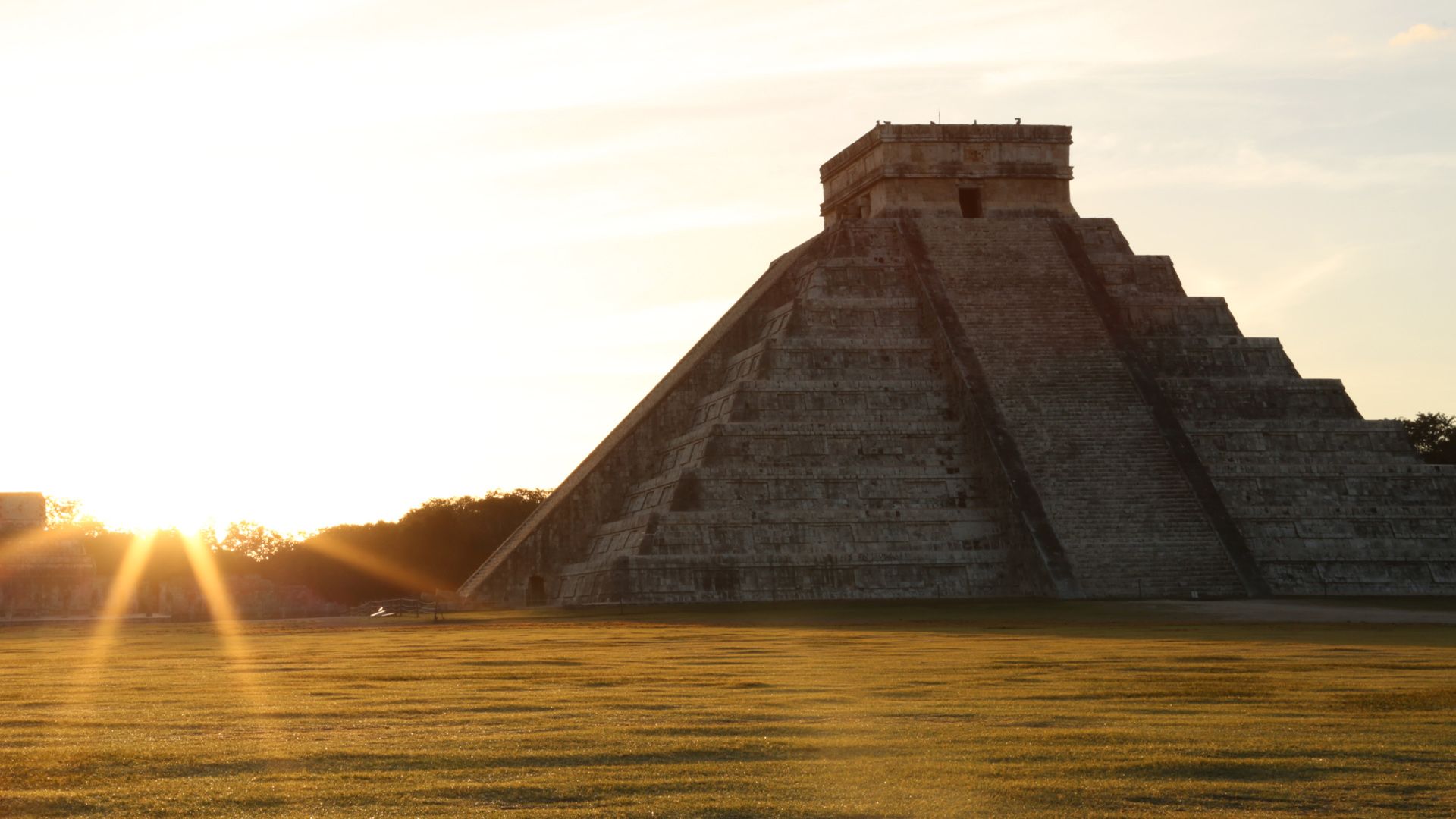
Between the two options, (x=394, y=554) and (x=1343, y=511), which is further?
(x=394, y=554)

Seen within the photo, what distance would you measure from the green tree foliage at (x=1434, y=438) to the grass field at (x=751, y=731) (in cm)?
3645

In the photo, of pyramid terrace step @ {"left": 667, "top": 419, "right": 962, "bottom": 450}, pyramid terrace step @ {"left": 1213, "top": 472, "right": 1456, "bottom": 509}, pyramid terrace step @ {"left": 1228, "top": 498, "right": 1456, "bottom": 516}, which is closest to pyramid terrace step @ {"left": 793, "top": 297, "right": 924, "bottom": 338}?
pyramid terrace step @ {"left": 667, "top": 419, "right": 962, "bottom": 450}

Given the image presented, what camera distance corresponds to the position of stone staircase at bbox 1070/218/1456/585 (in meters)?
37.3

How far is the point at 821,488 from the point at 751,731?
86.1ft

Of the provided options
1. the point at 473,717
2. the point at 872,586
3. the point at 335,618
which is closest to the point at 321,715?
the point at 473,717

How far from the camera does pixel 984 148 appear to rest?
4469 centimetres

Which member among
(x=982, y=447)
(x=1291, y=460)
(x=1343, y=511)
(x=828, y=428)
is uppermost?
(x=828, y=428)

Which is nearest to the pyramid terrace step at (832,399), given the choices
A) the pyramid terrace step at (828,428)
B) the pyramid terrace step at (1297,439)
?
the pyramid terrace step at (828,428)

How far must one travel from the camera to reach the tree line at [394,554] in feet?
211

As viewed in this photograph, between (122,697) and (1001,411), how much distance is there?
85.3 ft

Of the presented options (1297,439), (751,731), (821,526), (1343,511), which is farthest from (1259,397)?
(751,731)

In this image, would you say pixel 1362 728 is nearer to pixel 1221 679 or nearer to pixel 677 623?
pixel 1221 679

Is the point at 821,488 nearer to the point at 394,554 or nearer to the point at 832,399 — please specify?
the point at 832,399

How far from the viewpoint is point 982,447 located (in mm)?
38094
